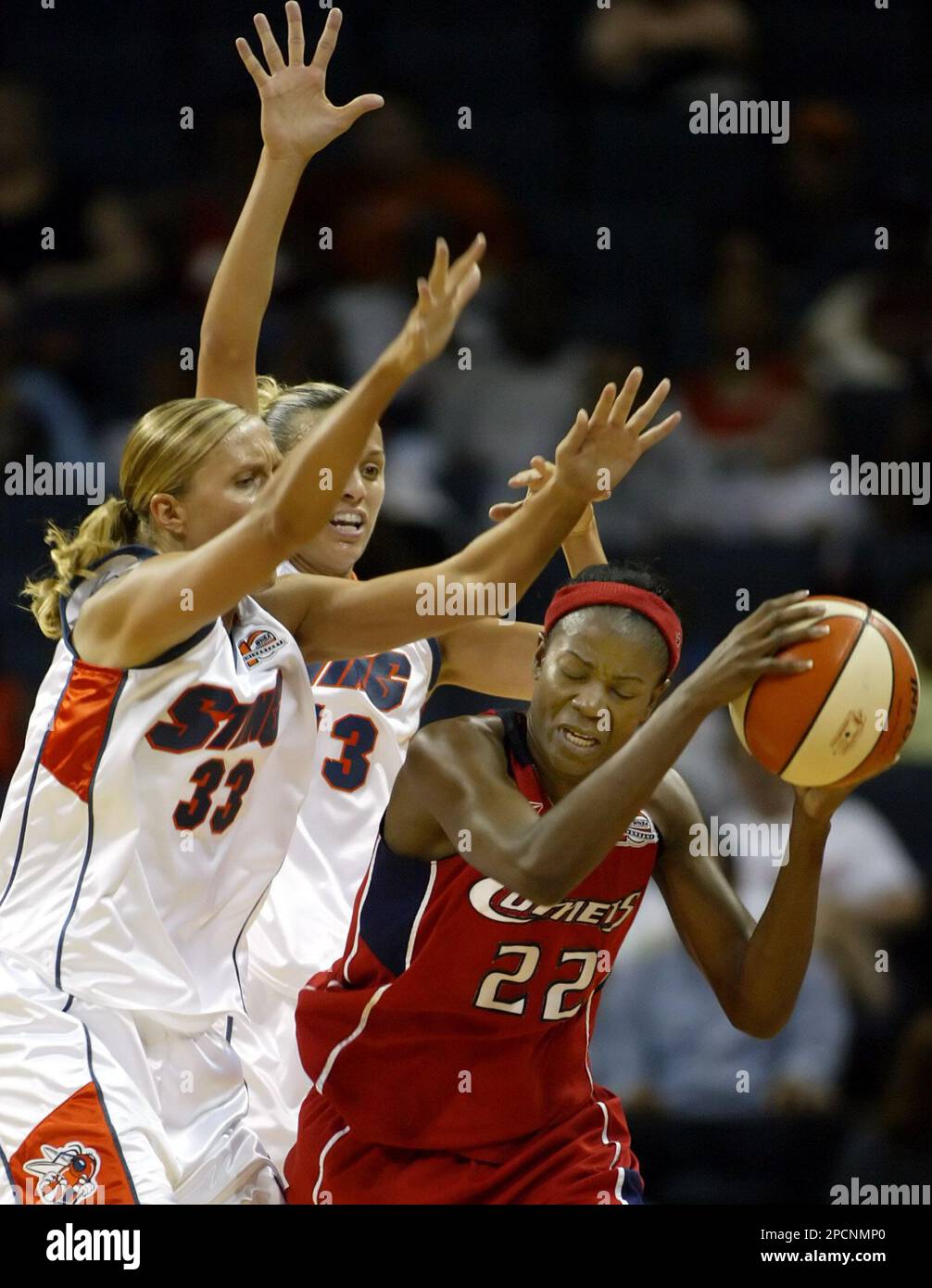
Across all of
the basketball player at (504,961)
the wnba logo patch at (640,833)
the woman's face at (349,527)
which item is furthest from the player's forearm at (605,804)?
the woman's face at (349,527)

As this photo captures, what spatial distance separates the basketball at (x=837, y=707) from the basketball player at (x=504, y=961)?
15cm

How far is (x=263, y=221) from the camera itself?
4242mm

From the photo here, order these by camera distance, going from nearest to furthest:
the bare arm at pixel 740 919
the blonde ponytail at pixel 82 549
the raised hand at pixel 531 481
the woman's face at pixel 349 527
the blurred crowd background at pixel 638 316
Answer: the bare arm at pixel 740 919 < the blonde ponytail at pixel 82 549 < the raised hand at pixel 531 481 < the woman's face at pixel 349 527 < the blurred crowd background at pixel 638 316

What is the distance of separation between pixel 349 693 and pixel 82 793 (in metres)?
1.05

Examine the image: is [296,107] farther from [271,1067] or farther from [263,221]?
[271,1067]

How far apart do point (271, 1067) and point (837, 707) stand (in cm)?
157

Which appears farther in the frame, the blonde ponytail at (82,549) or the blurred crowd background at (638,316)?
the blurred crowd background at (638,316)

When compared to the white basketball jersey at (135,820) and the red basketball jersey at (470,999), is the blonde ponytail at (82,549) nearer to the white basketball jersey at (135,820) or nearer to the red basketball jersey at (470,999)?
the white basketball jersey at (135,820)

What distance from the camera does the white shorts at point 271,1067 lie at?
4.05 m

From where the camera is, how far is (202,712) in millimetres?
3486

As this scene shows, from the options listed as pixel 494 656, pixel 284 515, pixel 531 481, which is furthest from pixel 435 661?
pixel 284 515

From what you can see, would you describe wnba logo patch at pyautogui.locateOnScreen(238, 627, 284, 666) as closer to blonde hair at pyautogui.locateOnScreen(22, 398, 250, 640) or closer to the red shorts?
blonde hair at pyautogui.locateOnScreen(22, 398, 250, 640)

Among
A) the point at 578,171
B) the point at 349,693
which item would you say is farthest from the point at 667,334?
the point at 349,693

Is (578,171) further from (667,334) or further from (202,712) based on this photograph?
(202,712)
